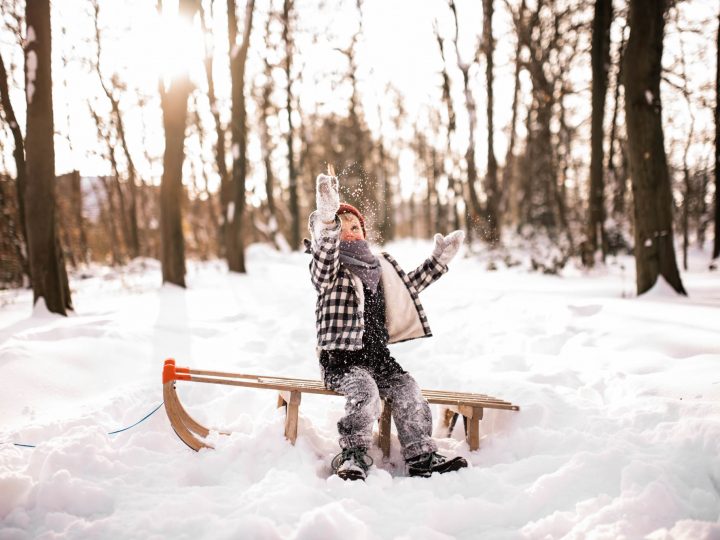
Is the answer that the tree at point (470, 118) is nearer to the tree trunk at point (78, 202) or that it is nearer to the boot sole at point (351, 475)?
the boot sole at point (351, 475)

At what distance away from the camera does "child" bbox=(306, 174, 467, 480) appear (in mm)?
2984

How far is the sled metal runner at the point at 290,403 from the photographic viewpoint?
3.10 metres

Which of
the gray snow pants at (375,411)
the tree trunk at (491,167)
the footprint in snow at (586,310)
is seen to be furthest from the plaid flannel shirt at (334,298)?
the tree trunk at (491,167)

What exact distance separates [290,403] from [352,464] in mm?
576

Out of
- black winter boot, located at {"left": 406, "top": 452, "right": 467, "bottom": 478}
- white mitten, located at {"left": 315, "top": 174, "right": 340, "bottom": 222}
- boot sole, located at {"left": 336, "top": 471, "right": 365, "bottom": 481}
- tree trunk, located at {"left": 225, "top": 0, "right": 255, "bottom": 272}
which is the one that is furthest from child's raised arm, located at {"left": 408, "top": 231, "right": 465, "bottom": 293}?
tree trunk, located at {"left": 225, "top": 0, "right": 255, "bottom": 272}

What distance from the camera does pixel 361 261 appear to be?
11.0 ft

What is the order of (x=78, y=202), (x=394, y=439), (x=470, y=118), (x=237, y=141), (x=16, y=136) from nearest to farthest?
(x=394, y=439) < (x=16, y=136) < (x=237, y=141) < (x=470, y=118) < (x=78, y=202)

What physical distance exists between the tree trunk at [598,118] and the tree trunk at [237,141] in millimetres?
7821

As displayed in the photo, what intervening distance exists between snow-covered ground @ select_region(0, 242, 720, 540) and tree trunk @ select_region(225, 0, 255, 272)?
20.6ft

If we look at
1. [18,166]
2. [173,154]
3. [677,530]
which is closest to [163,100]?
[173,154]

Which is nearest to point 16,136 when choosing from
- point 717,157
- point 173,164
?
point 173,164

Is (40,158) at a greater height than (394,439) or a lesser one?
greater

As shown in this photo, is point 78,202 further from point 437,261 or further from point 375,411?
point 375,411

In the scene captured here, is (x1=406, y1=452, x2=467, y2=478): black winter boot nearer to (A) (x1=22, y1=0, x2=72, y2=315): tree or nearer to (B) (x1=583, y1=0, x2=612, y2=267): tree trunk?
(A) (x1=22, y1=0, x2=72, y2=315): tree
